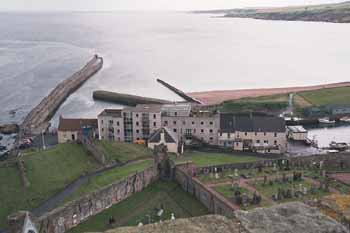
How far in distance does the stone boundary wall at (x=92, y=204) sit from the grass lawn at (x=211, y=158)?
13.9 ft

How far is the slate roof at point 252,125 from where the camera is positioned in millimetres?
48938

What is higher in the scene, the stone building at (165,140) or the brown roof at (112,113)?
the brown roof at (112,113)

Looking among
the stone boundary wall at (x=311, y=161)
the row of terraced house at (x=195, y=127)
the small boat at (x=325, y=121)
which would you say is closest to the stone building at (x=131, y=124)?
the row of terraced house at (x=195, y=127)

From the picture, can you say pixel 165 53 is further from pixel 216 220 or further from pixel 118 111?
pixel 216 220

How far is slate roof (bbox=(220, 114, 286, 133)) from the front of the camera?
1927 inches

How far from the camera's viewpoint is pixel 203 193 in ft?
111

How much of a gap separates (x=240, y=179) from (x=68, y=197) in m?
12.8

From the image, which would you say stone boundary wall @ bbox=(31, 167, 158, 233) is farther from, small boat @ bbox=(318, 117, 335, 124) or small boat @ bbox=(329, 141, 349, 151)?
small boat @ bbox=(318, 117, 335, 124)

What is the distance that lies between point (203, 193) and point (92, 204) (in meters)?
7.93

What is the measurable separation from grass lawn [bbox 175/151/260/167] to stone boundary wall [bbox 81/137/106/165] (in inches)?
251

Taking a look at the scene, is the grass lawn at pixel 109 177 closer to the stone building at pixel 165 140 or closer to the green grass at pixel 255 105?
the stone building at pixel 165 140

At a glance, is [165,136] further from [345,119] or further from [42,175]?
[345,119]

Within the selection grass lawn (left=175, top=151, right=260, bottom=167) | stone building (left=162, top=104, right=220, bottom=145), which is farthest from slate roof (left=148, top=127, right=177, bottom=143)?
stone building (left=162, top=104, right=220, bottom=145)

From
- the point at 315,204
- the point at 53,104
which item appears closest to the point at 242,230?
the point at 315,204
